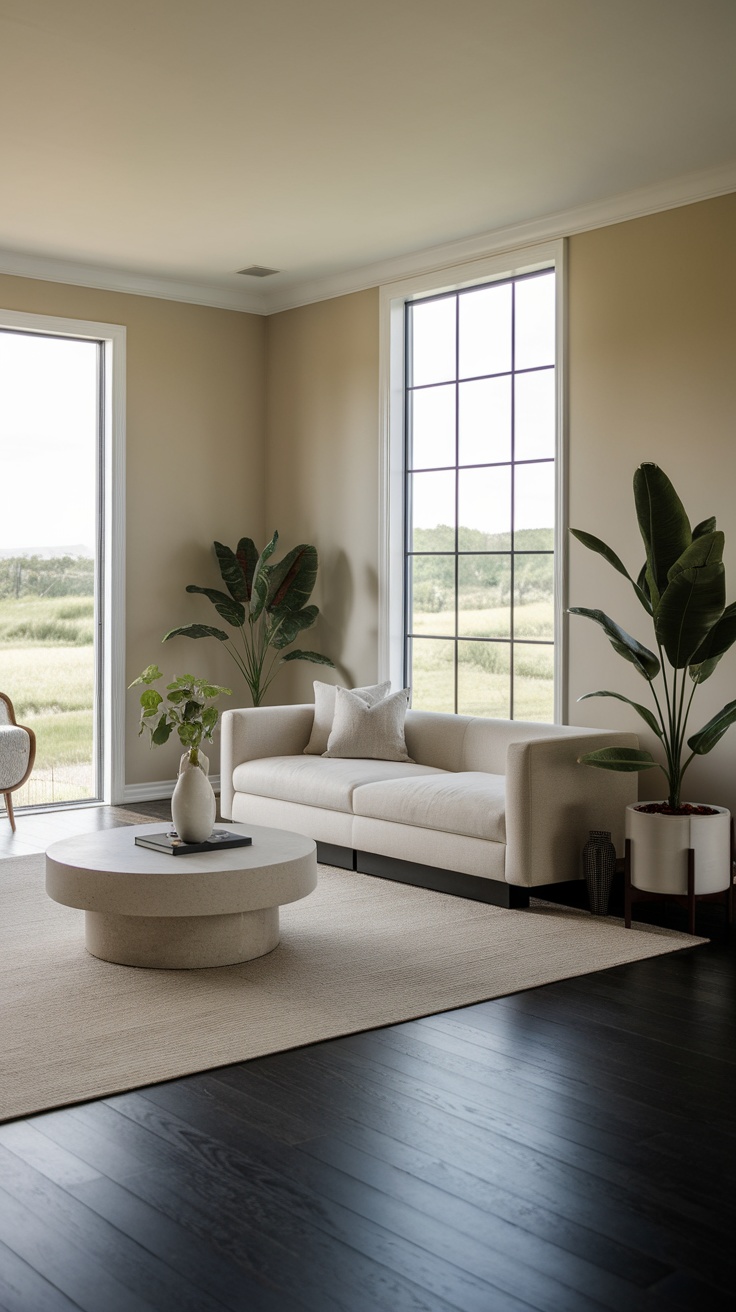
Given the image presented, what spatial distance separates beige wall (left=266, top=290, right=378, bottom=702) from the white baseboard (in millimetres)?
922

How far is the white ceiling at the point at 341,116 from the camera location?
3.90 m

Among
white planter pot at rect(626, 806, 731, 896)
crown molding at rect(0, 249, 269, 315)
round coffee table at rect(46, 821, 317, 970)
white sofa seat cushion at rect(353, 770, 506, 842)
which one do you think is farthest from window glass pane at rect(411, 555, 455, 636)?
round coffee table at rect(46, 821, 317, 970)

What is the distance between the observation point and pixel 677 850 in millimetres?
4570

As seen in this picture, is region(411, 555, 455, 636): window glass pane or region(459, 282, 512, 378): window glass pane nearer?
region(459, 282, 512, 378): window glass pane

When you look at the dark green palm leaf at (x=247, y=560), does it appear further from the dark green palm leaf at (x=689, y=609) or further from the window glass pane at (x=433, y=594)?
the dark green palm leaf at (x=689, y=609)

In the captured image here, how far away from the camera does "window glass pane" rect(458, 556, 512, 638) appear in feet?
21.4

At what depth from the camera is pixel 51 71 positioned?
4.27m

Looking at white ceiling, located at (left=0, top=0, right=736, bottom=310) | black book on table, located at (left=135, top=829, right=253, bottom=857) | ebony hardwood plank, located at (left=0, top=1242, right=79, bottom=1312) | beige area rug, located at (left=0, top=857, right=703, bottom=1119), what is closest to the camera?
ebony hardwood plank, located at (left=0, top=1242, right=79, bottom=1312)

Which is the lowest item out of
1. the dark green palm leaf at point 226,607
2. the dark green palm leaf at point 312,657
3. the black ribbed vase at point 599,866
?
the black ribbed vase at point 599,866

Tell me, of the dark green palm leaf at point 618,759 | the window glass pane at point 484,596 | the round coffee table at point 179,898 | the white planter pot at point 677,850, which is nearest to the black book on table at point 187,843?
the round coffee table at point 179,898

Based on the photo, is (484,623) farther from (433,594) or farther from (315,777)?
(315,777)

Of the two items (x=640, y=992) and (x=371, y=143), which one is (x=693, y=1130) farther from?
(x=371, y=143)

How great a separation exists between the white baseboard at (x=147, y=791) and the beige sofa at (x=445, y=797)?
1267 mm

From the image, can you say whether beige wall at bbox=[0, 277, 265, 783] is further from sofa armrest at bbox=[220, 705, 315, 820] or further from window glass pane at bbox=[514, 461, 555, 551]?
window glass pane at bbox=[514, 461, 555, 551]
